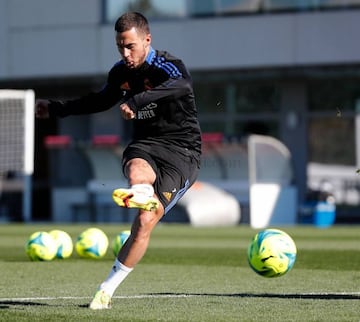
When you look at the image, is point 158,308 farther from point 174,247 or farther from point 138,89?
point 174,247

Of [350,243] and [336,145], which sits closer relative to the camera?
[350,243]

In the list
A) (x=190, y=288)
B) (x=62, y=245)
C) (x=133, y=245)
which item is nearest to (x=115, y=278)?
(x=133, y=245)

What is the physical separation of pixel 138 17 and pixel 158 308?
219 centimetres

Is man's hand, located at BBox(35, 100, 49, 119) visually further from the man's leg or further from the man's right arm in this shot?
the man's leg

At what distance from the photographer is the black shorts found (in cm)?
870

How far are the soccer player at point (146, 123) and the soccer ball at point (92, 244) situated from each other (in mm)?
6233

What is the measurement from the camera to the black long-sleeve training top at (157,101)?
871 centimetres

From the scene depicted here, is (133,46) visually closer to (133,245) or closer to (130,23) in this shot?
(130,23)

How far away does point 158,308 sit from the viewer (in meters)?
8.67

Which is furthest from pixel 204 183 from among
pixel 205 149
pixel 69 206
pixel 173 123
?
pixel 173 123

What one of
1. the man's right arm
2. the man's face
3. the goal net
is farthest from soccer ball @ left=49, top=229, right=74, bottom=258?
the goal net

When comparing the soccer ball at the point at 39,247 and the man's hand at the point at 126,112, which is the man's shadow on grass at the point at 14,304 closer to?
the man's hand at the point at 126,112

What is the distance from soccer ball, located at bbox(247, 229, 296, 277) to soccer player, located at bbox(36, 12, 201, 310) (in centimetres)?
127

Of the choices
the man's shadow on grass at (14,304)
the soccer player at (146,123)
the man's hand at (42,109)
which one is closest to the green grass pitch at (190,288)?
the man's shadow on grass at (14,304)
